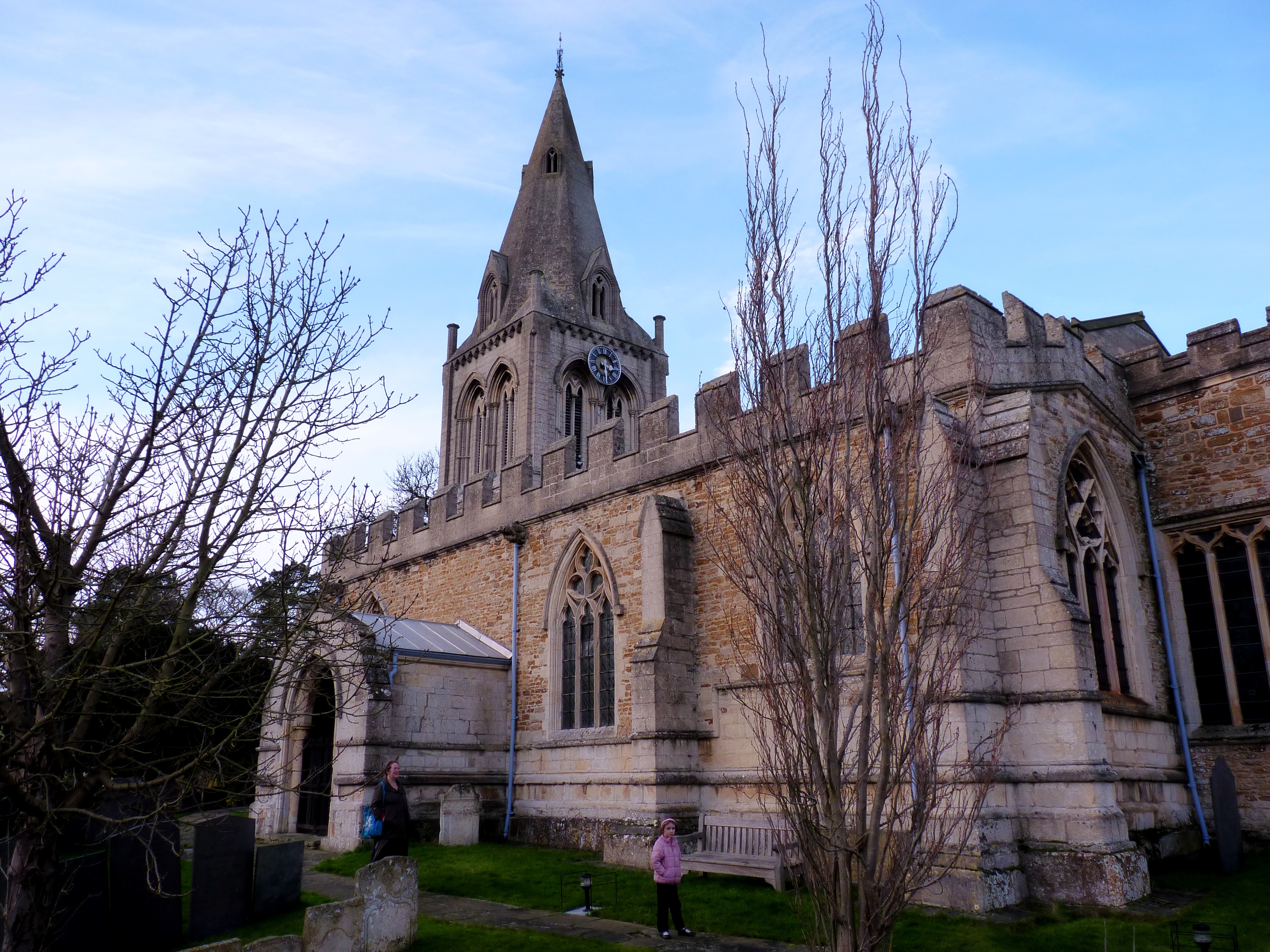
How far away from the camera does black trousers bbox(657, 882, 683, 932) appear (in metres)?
8.40

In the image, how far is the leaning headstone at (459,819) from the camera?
13.6 m

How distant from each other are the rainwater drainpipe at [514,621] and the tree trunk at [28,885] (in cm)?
960

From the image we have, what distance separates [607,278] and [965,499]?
1059 inches

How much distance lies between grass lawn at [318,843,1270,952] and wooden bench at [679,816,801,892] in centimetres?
18

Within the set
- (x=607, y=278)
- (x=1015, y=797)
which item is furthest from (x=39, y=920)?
(x=607, y=278)

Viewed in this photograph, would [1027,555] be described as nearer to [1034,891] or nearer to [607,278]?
[1034,891]

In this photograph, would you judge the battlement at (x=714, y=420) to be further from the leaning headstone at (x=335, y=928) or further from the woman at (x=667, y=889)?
the woman at (x=667, y=889)

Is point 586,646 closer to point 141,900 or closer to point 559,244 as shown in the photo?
point 141,900

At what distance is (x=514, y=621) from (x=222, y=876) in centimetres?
752

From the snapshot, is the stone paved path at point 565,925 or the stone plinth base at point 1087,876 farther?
the stone plinth base at point 1087,876

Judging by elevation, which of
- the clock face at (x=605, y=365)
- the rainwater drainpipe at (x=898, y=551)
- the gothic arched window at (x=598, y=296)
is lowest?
the rainwater drainpipe at (x=898, y=551)

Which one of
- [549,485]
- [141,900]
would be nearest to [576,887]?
[141,900]

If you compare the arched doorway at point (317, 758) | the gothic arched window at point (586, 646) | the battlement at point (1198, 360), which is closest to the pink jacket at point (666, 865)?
the gothic arched window at point (586, 646)

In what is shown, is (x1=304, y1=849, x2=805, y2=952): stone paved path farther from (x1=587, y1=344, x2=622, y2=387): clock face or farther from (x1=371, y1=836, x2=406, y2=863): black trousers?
(x1=587, y1=344, x2=622, y2=387): clock face
